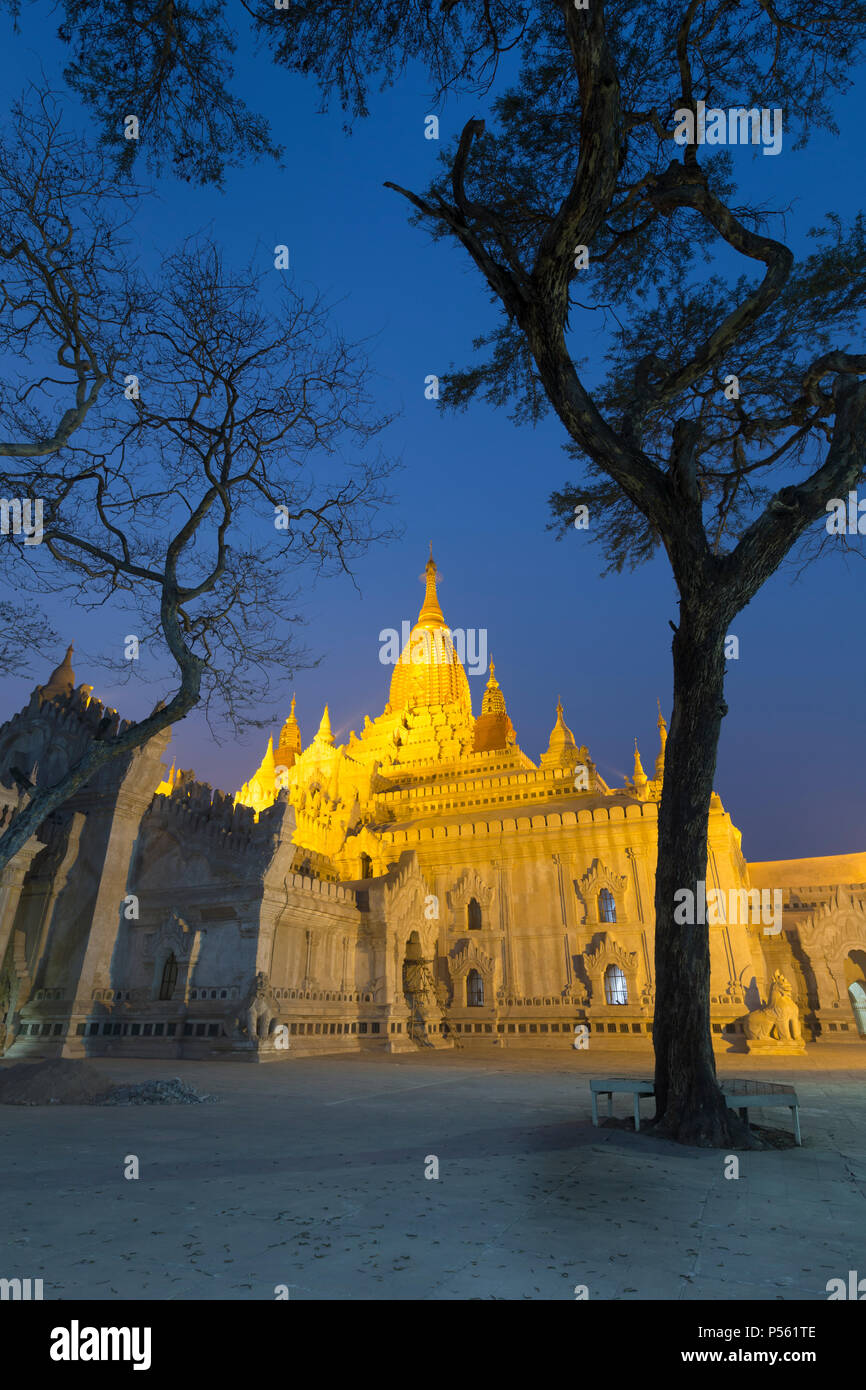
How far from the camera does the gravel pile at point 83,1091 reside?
9.73m

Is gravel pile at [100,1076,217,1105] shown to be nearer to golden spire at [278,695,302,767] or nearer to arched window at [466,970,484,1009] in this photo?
arched window at [466,970,484,1009]

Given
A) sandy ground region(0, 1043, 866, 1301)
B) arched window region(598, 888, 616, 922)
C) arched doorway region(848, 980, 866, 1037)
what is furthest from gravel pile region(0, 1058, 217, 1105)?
arched doorway region(848, 980, 866, 1037)

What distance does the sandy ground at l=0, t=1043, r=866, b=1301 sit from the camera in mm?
3348

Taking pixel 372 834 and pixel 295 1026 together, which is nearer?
pixel 295 1026

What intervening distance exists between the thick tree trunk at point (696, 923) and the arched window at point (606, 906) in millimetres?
21697

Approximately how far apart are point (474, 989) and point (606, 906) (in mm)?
6274

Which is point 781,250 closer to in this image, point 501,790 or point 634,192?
point 634,192

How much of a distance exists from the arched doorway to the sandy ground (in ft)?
69.7

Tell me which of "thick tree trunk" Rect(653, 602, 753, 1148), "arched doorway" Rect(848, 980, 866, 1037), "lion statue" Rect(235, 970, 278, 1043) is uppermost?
"thick tree trunk" Rect(653, 602, 753, 1148)

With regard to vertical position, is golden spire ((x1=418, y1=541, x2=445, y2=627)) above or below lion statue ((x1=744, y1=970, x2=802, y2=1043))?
above

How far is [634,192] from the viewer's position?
954 cm

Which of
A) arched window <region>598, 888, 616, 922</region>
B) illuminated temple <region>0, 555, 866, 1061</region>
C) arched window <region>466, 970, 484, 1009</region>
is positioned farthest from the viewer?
arched window <region>466, 970, 484, 1009</region>

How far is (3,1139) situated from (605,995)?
23.9 m
